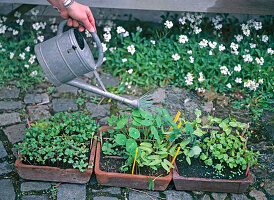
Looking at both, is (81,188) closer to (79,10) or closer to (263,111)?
(79,10)

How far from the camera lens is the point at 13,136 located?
9.88 ft

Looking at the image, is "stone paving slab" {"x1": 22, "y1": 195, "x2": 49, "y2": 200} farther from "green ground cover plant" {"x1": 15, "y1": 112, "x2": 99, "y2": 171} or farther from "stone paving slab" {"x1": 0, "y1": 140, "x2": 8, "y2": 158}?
"stone paving slab" {"x1": 0, "y1": 140, "x2": 8, "y2": 158}

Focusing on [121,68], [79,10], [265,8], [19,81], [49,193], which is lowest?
[49,193]

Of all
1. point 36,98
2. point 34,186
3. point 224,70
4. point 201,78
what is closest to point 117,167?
point 34,186

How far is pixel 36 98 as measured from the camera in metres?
3.49

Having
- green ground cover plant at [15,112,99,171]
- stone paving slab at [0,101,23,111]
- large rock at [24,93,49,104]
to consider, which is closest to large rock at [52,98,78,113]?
large rock at [24,93,49,104]

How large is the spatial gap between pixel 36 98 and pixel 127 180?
1507 millimetres

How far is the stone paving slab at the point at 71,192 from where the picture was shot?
2533mm

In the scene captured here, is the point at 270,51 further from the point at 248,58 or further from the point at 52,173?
the point at 52,173

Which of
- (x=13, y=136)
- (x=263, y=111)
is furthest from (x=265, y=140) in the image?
(x=13, y=136)

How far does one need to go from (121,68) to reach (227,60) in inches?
50.4

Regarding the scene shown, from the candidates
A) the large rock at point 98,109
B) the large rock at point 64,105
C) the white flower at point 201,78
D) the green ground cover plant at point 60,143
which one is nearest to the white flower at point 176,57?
the white flower at point 201,78

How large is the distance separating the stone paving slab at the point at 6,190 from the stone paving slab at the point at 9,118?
71cm

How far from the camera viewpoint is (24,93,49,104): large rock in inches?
136
